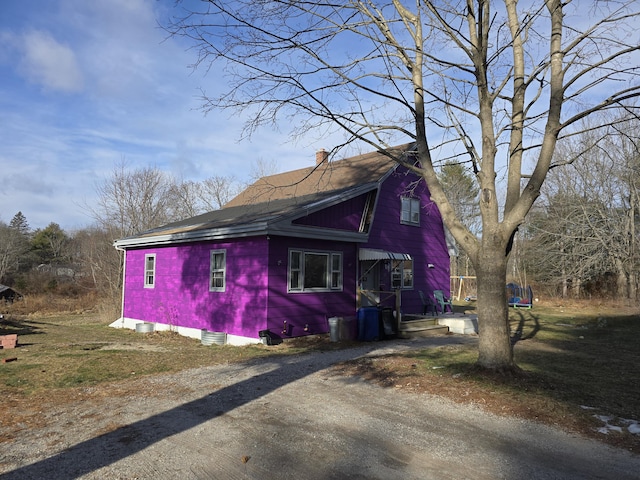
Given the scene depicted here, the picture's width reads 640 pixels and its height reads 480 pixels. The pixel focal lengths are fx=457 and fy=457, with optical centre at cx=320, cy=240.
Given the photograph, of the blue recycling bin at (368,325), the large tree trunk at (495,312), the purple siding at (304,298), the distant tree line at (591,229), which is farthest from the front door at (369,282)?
the distant tree line at (591,229)

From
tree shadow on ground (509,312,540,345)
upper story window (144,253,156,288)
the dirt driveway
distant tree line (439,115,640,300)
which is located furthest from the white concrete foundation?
distant tree line (439,115,640,300)

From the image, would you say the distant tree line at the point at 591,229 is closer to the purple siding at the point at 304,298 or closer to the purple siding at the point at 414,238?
the purple siding at the point at 414,238

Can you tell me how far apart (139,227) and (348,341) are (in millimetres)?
17998

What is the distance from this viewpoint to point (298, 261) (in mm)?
12664

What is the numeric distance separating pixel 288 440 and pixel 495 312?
4146mm

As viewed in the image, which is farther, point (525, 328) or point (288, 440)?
point (525, 328)

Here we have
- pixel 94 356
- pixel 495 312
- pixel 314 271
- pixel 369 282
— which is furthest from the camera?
pixel 369 282

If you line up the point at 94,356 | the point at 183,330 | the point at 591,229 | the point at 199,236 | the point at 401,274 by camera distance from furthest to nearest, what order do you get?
1. the point at 591,229
2. the point at 401,274
3. the point at 183,330
4. the point at 199,236
5. the point at 94,356

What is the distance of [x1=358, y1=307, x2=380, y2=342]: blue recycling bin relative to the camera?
496 inches

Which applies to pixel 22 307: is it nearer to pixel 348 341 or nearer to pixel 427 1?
pixel 348 341

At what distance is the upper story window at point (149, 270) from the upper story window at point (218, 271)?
381cm

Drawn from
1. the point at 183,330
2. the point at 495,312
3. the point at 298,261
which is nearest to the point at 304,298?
the point at 298,261

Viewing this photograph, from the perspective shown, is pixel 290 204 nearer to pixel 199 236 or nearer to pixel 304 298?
pixel 199 236

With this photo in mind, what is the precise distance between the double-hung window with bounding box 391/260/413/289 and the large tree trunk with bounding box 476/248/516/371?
344 inches
